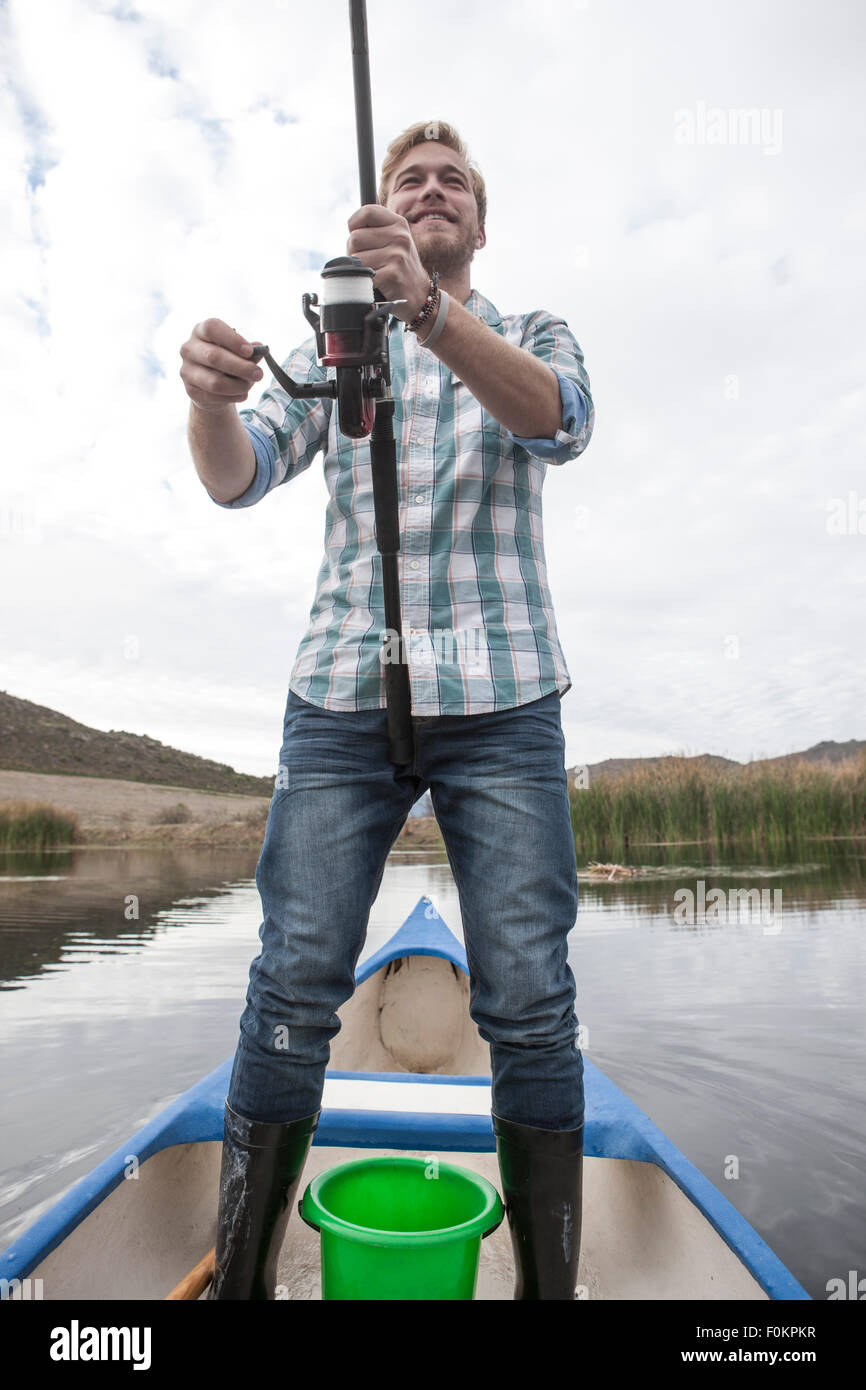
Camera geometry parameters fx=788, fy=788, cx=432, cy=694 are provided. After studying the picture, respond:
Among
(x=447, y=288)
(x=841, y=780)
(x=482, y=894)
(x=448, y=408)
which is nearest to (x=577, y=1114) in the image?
(x=482, y=894)

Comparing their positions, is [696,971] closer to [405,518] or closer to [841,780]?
[405,518]

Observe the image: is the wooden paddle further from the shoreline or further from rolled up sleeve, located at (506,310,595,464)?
the shoreline

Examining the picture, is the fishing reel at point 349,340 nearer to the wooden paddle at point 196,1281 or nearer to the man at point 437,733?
the man at point 437,733

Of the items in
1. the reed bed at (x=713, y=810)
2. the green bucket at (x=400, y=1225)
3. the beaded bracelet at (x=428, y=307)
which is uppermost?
the beaded bracelet at (x=428, y=307)

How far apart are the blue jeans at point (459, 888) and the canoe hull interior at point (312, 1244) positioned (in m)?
0.59

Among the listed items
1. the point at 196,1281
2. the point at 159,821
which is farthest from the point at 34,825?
the point at 196,1281

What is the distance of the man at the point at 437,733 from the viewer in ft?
4.36

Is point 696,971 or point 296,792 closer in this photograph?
point 296,792

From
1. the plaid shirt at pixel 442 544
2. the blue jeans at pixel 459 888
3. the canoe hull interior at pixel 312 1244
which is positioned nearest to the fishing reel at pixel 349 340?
the plaid shirt at pixel 442 544

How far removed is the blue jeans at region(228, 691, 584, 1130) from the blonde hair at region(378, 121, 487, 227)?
48.1 inches

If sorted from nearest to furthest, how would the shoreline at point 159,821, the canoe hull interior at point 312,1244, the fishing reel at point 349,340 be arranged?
the fishing reel at point 349,340 < the canoe hull interior at point 312,1244 < the shoreline at point 159,821

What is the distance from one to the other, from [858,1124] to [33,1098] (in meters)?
3.73

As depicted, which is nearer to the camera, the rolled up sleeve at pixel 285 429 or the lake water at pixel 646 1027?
the rolled up sleeve at pixel 285 429

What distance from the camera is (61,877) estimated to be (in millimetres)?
13180
